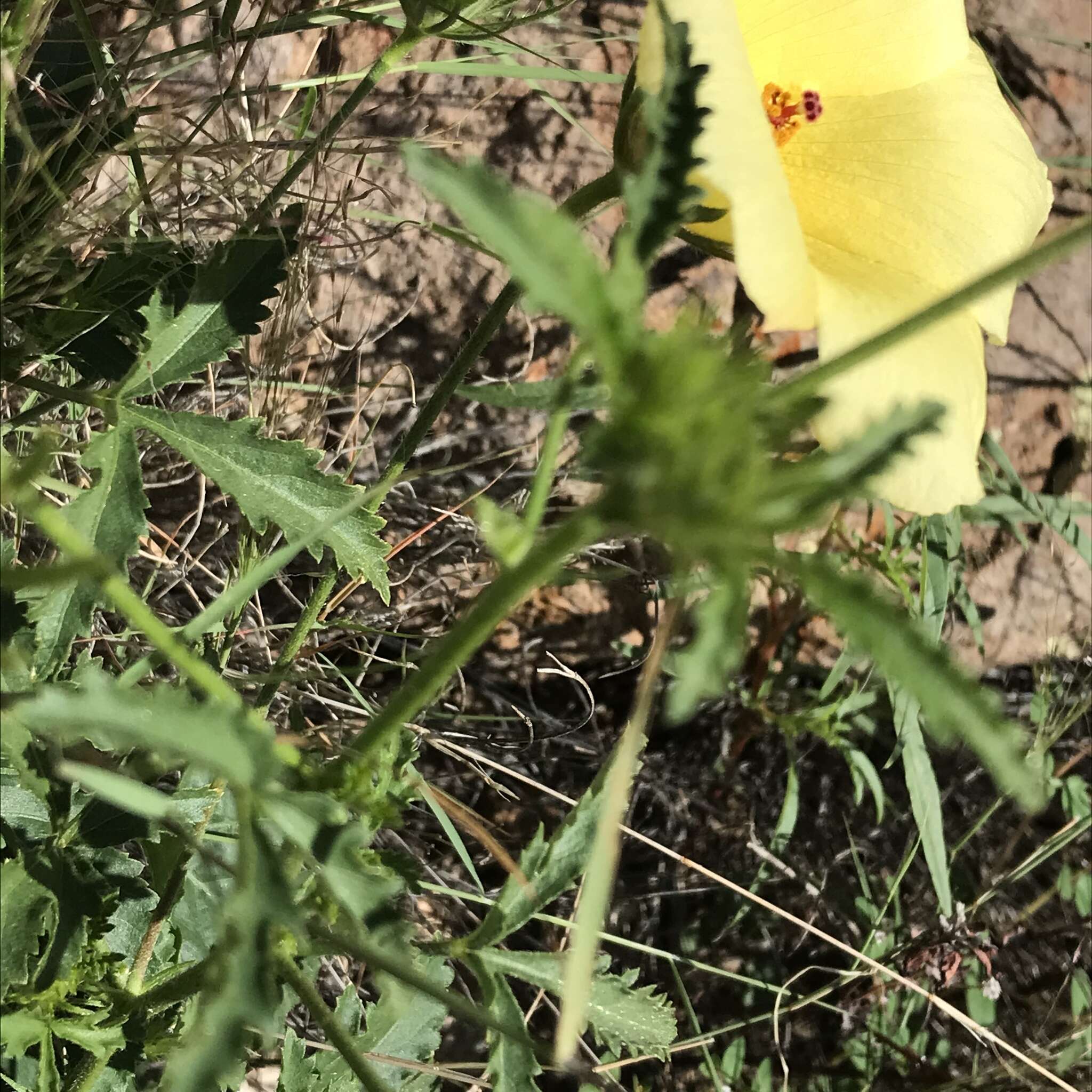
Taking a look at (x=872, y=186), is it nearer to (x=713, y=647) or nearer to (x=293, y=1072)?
(x=713, y=647)

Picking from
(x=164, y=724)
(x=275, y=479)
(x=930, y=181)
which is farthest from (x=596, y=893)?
(x=930, y=181)

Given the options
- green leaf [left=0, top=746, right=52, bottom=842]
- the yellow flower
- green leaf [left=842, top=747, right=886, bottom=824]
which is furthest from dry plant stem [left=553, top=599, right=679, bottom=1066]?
green leaf [left=842, top=747, right=886, bottom=824]

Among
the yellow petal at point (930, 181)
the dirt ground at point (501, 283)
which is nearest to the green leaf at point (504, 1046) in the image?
the yellow petal at point (930, 181)

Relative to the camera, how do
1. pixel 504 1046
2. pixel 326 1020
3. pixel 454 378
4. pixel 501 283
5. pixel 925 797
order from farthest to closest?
1. pixel 501 283
2. pixel 925 797
3. pixel 454 378
4. pixel 504 1046
5. pixel 326 1020

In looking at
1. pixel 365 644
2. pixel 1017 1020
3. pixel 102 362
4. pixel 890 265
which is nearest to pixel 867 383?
pixel 890 265

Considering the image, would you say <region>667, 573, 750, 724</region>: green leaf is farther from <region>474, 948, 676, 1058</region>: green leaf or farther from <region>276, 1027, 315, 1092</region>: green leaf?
<region>276, 1027, 315, 1092</region>: green leaf

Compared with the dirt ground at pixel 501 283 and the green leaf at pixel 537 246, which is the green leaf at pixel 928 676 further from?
the dirt ground at pixel 501 283
